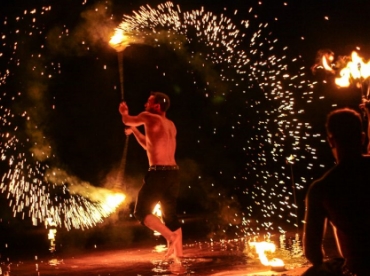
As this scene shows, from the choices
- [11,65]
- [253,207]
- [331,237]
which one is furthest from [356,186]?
[253,207]

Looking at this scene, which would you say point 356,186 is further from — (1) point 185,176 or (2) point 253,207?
(1) point 185,176

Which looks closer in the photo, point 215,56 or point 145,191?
point 145,191

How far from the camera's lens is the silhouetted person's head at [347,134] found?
342cm

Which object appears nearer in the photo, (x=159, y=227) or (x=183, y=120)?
(x=159, y=227)

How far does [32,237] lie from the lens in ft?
47.0

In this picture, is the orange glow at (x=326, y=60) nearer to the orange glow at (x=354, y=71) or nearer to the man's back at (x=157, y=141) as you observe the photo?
the orange glow at (x=354, y=71)

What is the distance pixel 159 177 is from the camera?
8.09m

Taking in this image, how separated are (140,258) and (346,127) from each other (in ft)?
18.5

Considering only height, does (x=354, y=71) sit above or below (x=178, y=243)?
above

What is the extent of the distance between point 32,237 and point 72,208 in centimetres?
395

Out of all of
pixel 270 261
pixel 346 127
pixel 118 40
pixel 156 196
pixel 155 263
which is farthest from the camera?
pixel 118 40

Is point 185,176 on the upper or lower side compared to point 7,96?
lower

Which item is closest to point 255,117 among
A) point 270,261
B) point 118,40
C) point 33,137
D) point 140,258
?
point 33,137

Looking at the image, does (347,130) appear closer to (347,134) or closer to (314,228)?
(347,134)
